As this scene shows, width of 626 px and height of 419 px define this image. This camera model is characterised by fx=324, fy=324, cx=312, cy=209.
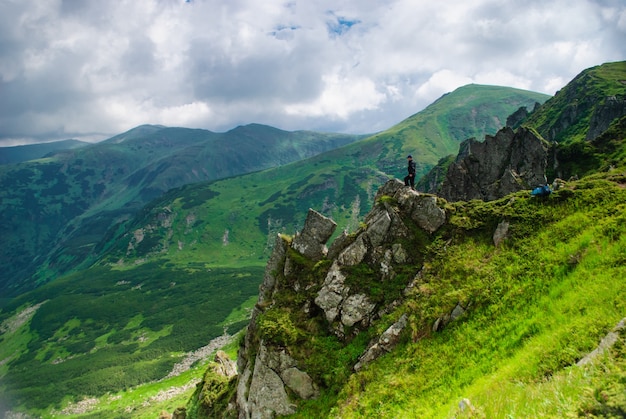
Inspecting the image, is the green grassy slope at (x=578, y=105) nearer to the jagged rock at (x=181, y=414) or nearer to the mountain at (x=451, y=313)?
the mountain at (x=451, y=313)

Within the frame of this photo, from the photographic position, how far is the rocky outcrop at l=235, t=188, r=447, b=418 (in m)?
22.7

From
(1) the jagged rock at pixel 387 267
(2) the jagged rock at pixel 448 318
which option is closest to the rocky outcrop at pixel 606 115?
(1) the jagged rock at pixel 387 267

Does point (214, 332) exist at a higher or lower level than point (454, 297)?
lower

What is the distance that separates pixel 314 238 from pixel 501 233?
49.9 feet

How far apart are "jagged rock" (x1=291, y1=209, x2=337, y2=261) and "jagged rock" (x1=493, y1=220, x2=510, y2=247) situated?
13.5 metres

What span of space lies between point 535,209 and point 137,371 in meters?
194

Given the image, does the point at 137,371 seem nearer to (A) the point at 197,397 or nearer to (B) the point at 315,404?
(A) the point at 197,397

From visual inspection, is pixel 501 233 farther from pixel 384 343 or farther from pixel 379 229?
pixel 384 343

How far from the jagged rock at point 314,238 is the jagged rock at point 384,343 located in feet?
34.5

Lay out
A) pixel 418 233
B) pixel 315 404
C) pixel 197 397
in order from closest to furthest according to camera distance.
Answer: pixel 315 404, pixel 418 233, pixel 197 397

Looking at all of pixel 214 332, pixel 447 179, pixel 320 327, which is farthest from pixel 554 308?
pixel 214 332

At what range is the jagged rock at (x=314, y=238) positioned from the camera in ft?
98.7

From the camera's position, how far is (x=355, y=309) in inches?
923

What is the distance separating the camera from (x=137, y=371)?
536 ft
